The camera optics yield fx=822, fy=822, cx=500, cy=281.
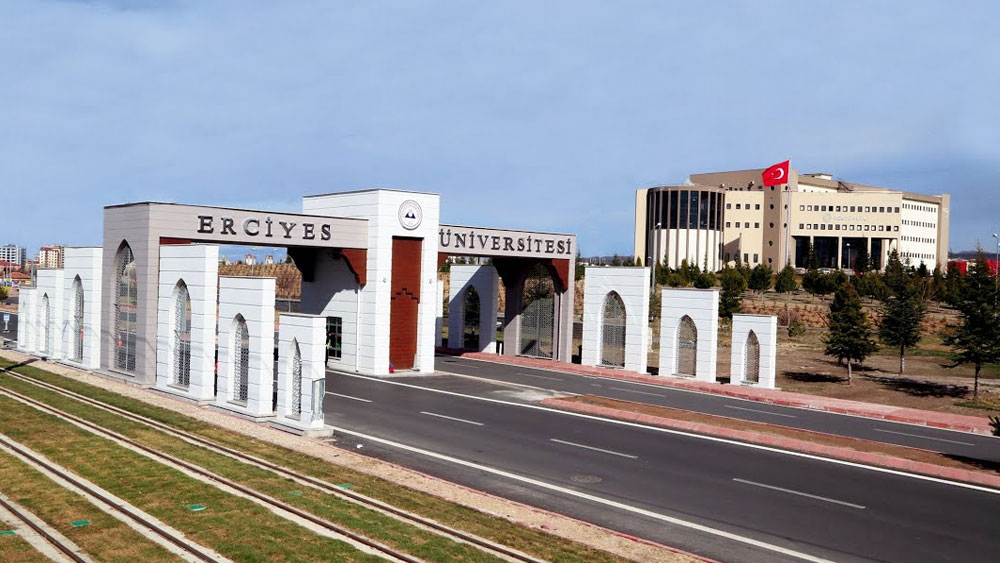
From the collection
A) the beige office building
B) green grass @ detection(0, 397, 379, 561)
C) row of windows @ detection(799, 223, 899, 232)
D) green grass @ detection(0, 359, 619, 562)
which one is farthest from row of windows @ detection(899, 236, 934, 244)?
green grass @ detection(0, 397, 379, 561)

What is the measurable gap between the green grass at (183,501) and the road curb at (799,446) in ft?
52.3

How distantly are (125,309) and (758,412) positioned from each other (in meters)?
27.2

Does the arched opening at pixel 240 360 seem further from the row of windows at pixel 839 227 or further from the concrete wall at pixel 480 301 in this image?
the row of windows at pixel 839 227

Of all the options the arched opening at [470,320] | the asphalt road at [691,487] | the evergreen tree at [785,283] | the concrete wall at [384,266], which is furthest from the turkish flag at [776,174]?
the asphalt road at [691,487]

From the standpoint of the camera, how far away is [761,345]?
131ft

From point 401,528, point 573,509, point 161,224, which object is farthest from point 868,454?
point 161,224

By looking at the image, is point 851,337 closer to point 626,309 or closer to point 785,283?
point 626,309

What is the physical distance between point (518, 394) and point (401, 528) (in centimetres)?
1990

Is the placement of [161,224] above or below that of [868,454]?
above

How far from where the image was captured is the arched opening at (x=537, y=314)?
167 ft

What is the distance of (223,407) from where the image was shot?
2864 centimetres

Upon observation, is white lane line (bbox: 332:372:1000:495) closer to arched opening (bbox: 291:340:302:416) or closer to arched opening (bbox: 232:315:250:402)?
A: arched opening (bbox: 291:340:302:416)

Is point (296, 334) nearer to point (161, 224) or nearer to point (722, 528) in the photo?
point (161, 224)

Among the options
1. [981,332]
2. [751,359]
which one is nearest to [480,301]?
[751,359]
